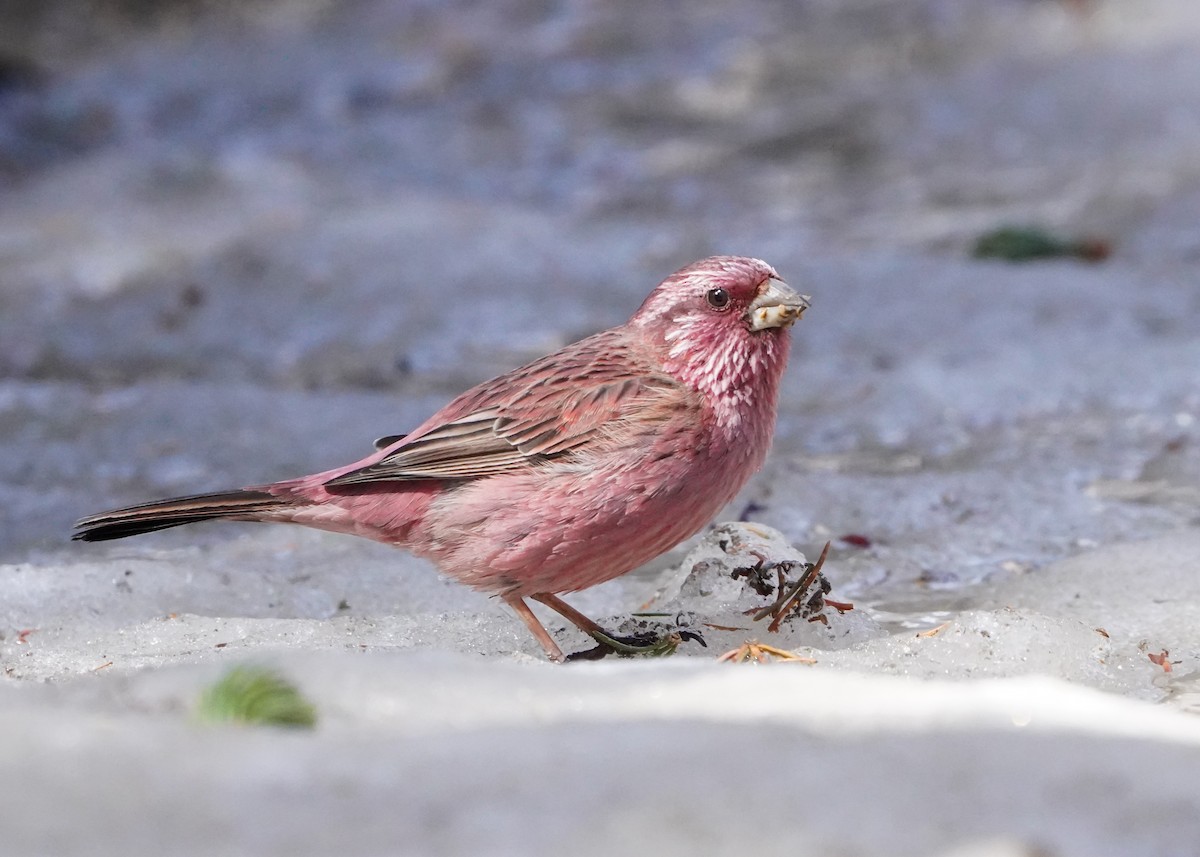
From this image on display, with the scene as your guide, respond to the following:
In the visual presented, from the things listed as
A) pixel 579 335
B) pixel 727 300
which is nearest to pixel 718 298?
pixel 727 300

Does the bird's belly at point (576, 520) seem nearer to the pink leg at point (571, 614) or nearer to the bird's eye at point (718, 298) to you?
the pink leg at point (571, 614)

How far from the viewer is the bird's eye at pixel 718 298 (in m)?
4.18

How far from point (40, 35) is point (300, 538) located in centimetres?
1266

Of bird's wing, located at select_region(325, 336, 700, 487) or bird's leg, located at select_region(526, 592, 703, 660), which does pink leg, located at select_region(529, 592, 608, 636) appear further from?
bird's wing, located at select_region(325, 336, 700, 487)

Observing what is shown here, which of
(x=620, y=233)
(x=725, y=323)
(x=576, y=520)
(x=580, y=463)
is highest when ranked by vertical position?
(x=620, y=233)

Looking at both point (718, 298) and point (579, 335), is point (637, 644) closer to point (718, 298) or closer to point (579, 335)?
point (718, 298)

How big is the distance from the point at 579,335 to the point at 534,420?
3834 mm

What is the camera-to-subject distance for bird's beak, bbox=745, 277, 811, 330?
410 cm

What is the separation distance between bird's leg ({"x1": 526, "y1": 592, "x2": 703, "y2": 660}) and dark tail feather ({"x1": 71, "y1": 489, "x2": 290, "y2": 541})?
0.82 m

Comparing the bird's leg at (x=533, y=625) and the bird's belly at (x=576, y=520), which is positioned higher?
the bird's belly at (x=576, y=520)

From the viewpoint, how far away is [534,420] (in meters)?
4.14

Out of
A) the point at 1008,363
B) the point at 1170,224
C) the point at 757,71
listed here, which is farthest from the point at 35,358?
the point at 757,71

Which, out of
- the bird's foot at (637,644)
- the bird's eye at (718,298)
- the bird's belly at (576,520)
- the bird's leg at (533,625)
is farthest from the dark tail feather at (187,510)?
the bird's eye at (718,298)

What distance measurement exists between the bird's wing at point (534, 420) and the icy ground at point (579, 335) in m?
0.46
